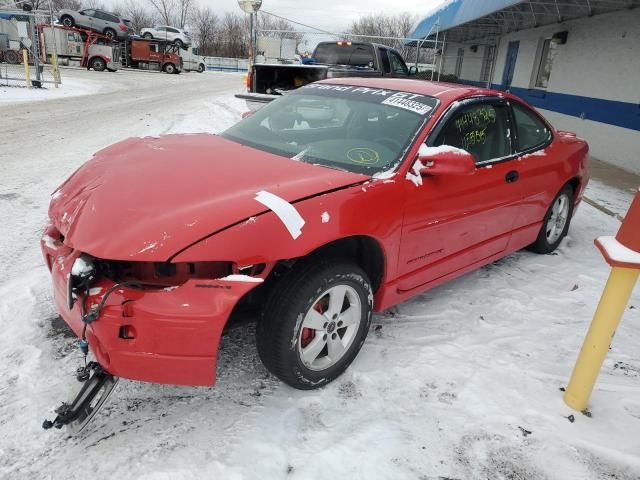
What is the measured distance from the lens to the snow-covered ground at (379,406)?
2115 millimetres

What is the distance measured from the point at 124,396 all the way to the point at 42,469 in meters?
0.50

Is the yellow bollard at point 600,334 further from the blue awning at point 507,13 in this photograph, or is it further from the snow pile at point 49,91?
the snow pile at point 49,91

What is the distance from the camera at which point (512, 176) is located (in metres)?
3.59

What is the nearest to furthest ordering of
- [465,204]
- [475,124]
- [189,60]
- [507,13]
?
[465,204] → [475,124] → [507,13] → [189,60]

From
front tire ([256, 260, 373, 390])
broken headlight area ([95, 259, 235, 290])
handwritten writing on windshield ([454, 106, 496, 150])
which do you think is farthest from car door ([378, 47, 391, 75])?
broken headlight area ([95, 259, 235, 290])

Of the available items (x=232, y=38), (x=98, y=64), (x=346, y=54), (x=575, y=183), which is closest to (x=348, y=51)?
(x=346, y=54)

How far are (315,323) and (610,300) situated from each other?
56.1 inches

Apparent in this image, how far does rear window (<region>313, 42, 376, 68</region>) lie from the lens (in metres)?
11.1

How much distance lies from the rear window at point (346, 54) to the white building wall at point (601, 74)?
450 centimetres

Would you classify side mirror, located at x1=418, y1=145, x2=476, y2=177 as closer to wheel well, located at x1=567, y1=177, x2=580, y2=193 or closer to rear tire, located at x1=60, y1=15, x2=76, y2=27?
wheel well, located at x1=567, y1=177, x2=580, y2=193

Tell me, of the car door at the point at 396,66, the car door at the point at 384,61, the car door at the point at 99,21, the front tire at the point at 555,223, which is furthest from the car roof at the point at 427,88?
the car door at the point at 99,21

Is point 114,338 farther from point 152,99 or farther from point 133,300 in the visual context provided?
point 152,99

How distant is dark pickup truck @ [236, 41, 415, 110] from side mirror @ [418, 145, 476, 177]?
5.79 m

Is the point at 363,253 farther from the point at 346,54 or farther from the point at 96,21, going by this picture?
the point at 96,21
